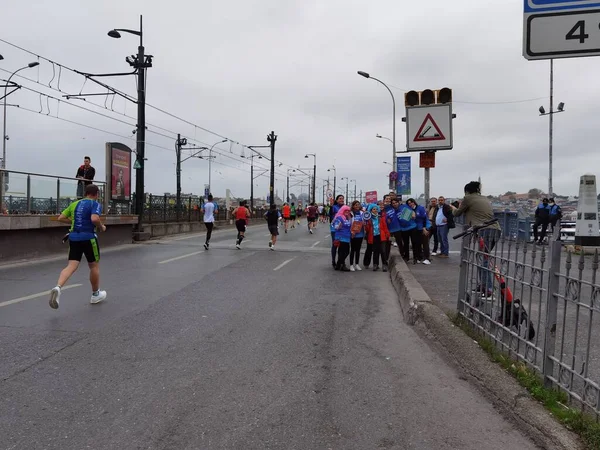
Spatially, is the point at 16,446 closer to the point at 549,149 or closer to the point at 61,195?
the point at 61,195

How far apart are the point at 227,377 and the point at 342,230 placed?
725 centimetres

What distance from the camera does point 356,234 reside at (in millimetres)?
11500

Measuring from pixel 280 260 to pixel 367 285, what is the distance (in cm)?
419

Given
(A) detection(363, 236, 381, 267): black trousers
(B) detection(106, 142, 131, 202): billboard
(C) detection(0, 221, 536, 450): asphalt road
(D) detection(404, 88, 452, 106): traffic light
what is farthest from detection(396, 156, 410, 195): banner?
(C) detection(0, 221, 536, 450): asphalt road

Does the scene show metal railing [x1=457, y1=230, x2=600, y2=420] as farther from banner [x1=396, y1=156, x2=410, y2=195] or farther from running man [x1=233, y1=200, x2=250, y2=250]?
banner [x1=396, y1=156, x2=410, y2=195]

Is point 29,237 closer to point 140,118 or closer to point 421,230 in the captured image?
point 140,118

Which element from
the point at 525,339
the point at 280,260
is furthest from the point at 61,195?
the point at 525,339

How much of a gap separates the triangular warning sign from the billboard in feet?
40.1

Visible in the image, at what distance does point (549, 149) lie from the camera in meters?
33.5

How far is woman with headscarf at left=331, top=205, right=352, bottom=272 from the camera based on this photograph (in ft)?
37.3

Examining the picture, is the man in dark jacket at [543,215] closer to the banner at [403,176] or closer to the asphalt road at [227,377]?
the banner at [403,176]

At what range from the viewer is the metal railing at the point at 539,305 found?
3.41 m

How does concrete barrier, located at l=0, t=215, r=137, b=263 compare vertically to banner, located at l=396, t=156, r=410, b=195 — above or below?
below

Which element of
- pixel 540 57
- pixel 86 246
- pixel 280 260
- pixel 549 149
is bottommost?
pixel 280 260
